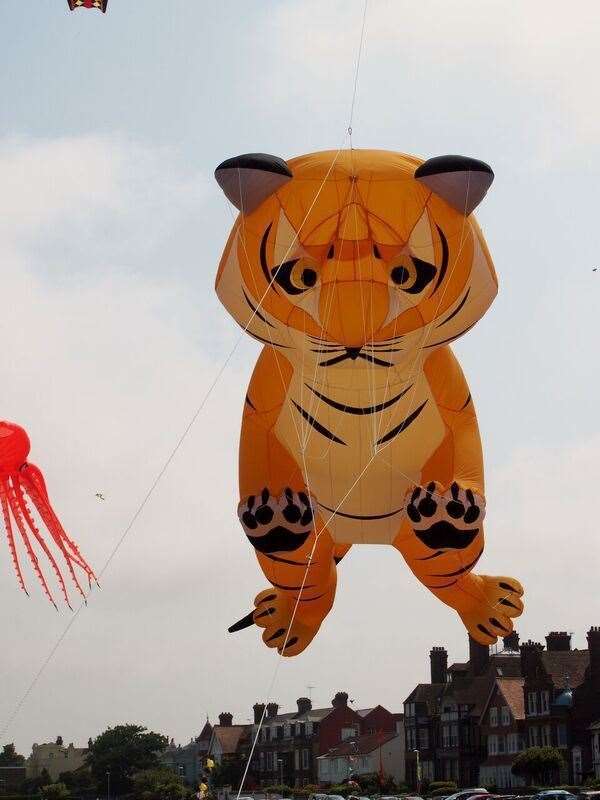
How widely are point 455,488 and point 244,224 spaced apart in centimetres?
292

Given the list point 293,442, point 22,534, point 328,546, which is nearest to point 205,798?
point 328,546

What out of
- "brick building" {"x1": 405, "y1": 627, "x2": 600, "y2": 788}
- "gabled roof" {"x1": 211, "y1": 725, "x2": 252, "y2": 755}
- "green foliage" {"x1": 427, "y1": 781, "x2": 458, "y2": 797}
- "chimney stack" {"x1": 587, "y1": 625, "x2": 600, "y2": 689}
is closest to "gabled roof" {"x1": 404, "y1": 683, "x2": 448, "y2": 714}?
"brick building" {"x1": 405, "y1": 627, "x2": 600, "y2": 788}

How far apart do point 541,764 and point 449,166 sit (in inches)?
1308

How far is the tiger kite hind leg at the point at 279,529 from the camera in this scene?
38.1ft

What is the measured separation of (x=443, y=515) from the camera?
11414 mm

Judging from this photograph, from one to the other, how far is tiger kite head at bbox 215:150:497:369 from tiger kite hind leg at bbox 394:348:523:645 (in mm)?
840

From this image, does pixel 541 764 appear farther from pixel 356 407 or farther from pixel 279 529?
pixel 356 407

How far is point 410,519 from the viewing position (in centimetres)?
1148

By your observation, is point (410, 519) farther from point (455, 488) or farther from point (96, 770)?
point (96, 770)

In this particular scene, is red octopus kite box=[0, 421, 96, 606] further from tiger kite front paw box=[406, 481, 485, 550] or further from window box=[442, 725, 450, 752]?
window box=[442, 725, 450, 752]

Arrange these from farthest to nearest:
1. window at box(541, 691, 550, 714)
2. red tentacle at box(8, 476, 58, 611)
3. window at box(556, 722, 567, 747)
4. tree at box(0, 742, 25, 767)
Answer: tree at box(0, 742, 25, 767)
window at box(541, 691, 550, 714)
window at box(556, 722, 567, 747)
red tentacle at box(8, 476, 58, 611)

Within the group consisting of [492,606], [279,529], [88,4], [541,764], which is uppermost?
[88,4]

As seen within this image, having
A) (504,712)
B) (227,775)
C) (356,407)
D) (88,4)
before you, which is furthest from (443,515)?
(227,775)

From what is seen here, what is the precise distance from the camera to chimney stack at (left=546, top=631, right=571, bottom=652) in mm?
45906
